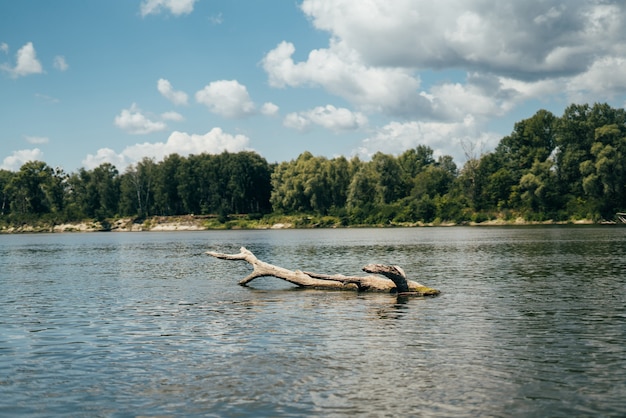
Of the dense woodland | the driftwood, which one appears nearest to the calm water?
the driftwood

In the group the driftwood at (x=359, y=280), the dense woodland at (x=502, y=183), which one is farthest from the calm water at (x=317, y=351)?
the dense woodland at (x=502, y=183)

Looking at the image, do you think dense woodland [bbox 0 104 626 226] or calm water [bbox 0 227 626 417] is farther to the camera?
dense woodland [bbox 0 104 626 226]

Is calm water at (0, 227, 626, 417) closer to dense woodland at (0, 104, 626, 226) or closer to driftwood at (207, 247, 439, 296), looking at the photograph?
driftwood at (207, 247, 439, 296)

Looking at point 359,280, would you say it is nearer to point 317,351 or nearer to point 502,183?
point 317,351

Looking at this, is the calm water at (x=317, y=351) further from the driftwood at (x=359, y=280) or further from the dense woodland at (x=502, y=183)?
the dense woodland at (x=502, y=183)

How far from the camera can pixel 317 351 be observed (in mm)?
19312

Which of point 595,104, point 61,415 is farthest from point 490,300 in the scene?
point 595,104

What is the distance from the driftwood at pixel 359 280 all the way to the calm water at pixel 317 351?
837 mm

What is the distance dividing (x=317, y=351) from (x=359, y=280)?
49.2ft

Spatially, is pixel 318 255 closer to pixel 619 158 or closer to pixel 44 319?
pixel 44 319

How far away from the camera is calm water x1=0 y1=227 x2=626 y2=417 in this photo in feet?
46.6

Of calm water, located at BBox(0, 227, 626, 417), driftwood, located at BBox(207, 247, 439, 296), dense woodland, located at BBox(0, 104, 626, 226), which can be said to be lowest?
calm water, located at BBox(0, 227, 626, 417)

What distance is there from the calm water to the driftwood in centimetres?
84

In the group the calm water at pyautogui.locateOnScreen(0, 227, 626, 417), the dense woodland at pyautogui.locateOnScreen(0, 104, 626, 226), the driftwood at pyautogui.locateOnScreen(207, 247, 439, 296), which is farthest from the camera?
the dense woodland at pyautogui.locateOnScreen(0, 104, 626, 226)
